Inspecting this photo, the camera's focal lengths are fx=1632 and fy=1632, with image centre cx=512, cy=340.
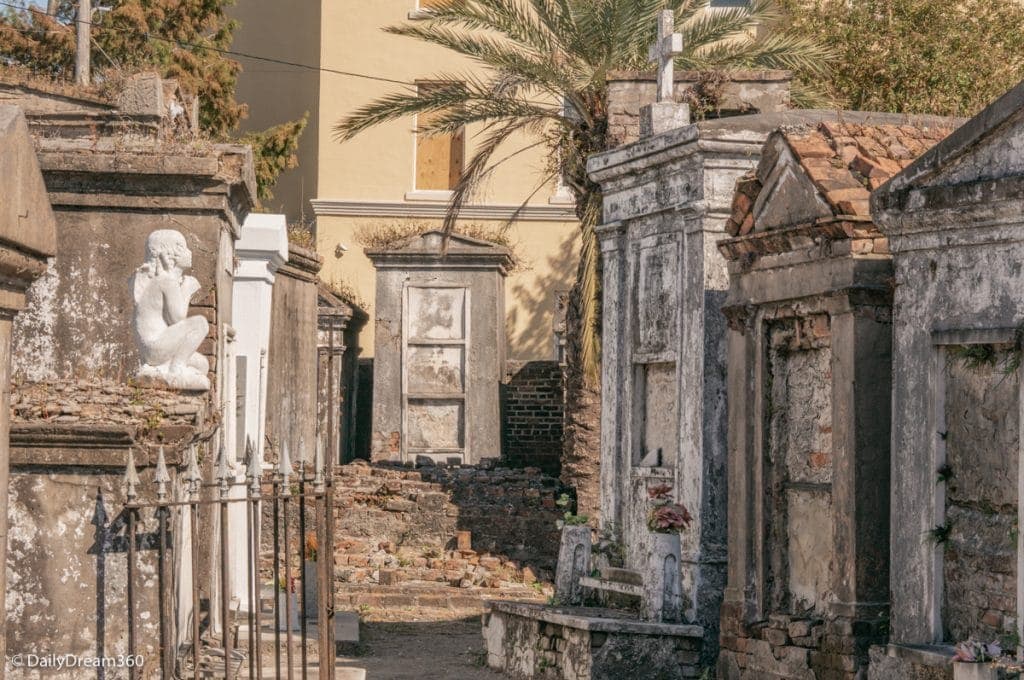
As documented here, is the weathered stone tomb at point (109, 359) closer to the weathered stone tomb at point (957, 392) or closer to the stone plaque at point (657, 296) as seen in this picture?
the stone plaque at point (657, 296)

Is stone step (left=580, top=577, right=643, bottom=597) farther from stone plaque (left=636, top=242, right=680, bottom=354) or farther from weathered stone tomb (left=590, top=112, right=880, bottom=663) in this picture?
stone plaque (left=636, top=242, right=680, bottom=354)

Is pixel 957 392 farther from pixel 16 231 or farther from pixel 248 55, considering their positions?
pixel 248 55

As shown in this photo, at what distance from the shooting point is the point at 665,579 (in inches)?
438

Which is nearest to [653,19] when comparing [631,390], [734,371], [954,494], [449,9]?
[449,9]

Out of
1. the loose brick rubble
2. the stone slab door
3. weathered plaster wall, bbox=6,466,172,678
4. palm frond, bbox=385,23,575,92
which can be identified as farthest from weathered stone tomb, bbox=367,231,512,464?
weathered plaster wall, bbox=6,466,172,678

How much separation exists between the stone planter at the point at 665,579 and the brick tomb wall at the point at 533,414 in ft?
36.0

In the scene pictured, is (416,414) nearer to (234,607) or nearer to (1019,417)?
(234,607)

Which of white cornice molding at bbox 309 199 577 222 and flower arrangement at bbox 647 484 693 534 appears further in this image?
white cornice molding at bbox 309 199 577 222

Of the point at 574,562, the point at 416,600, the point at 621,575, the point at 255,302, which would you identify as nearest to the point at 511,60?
the point at 255,302

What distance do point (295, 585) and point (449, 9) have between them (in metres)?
6.92

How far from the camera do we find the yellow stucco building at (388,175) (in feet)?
87.6

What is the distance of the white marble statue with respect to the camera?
986 centimetres

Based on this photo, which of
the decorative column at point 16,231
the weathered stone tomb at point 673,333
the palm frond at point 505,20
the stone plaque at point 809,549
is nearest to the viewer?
the decorative column at point 16,231

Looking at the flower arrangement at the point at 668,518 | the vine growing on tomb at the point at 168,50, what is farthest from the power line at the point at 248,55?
the flower arrangement at the point at 668,518
